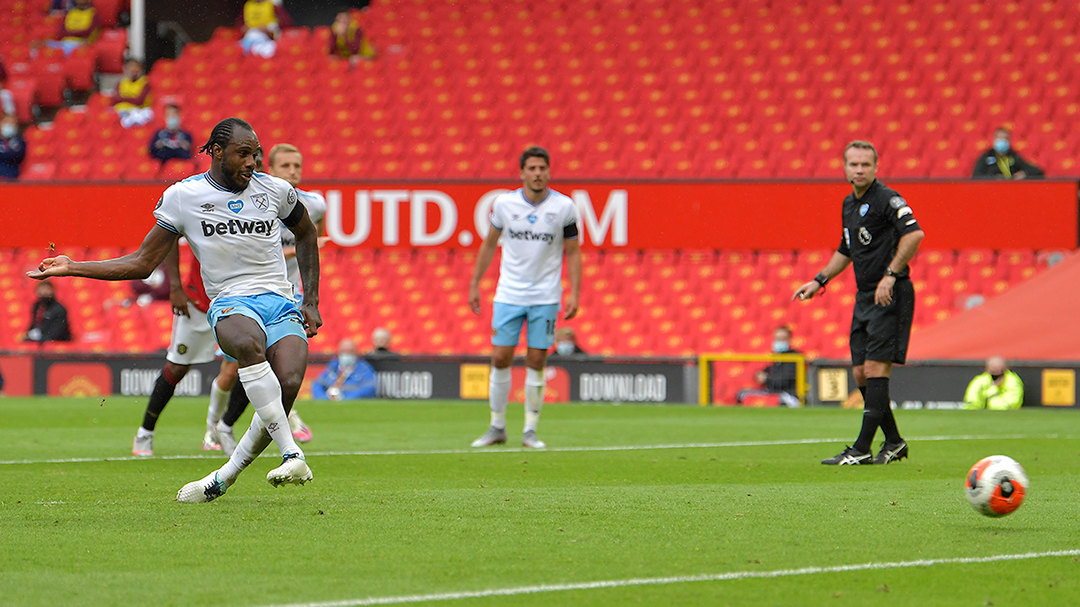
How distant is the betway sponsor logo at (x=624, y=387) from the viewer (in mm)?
17391

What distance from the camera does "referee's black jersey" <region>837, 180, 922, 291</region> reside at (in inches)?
334

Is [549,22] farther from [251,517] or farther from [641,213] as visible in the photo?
[251,517]

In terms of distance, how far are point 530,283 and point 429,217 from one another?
1152 centimetres

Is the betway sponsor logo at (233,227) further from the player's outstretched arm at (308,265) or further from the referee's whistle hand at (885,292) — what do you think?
the referee's whistle hand at (885,292)

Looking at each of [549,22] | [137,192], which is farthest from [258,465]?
[549,22]

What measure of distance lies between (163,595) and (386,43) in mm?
22157

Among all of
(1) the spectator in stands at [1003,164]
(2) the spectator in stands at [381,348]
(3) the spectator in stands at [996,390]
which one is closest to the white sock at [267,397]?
(3) the spectator in stands at [996,390]

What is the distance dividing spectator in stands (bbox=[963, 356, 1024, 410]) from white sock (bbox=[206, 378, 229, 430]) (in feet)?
31.3

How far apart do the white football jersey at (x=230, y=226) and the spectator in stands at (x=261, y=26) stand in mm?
19976

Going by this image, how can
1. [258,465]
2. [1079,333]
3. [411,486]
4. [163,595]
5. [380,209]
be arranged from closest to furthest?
[163,595], [411,486], [258,465], [1079,333], [380,209]

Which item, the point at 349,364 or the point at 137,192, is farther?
the point at 137,192

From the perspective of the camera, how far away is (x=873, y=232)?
8531 millimetres

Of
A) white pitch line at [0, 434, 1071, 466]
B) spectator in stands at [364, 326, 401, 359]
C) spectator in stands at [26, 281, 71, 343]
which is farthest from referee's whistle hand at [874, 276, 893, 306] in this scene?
spectator in stands at [26, 281, 71, 343]

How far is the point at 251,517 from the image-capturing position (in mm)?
5754
